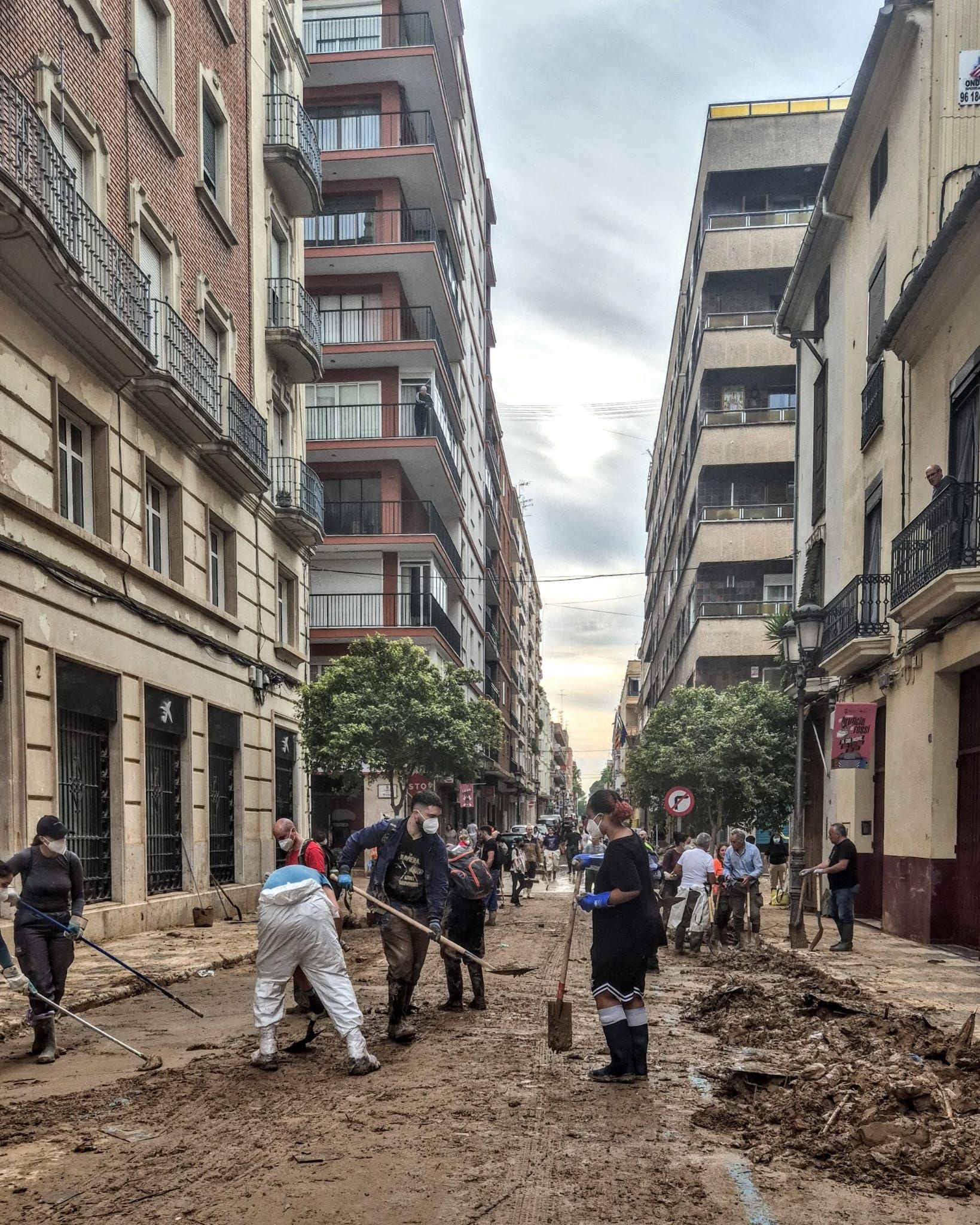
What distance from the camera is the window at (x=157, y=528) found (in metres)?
18.3

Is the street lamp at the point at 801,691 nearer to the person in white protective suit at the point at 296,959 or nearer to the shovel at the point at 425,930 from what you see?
the shovel at the point at 425,930

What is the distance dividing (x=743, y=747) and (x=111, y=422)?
2008 centimetres

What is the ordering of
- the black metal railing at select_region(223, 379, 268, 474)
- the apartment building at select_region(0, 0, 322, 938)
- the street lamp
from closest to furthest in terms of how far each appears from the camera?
the apartment building at select_region(0, 0, 322, 938) < the street lamp < the black metal railing at select_region(223, 379, 268, 474)

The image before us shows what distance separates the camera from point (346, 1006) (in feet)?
24.8

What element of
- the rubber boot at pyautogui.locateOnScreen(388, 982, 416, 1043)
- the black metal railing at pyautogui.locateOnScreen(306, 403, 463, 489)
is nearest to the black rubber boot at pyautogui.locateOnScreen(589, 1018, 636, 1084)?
the rubber boot at pyautogui.locateOnScreen(388, 982, 416, 1043)

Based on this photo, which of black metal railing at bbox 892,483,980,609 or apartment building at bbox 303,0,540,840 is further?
apartment building at bbox 303,0,540,840

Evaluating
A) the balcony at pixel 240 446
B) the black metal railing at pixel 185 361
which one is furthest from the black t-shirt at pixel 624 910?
the balcony at pixel 240 446

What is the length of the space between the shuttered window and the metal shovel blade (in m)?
15.2

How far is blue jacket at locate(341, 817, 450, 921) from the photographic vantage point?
9141mm

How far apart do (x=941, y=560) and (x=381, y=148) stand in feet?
97.9

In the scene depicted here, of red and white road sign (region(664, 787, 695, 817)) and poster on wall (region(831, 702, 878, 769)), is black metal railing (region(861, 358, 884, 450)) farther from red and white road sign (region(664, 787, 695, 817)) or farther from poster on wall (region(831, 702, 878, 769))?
red and white road sign (region(664, 787, 695, 817))

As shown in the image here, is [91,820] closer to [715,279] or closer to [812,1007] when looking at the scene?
[812,1007]

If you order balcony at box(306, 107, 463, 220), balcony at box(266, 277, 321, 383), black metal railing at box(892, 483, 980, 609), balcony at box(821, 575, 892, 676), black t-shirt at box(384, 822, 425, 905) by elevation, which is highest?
balcony at box(306, 107, 463, 220)

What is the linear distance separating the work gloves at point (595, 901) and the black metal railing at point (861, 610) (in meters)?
10.9
